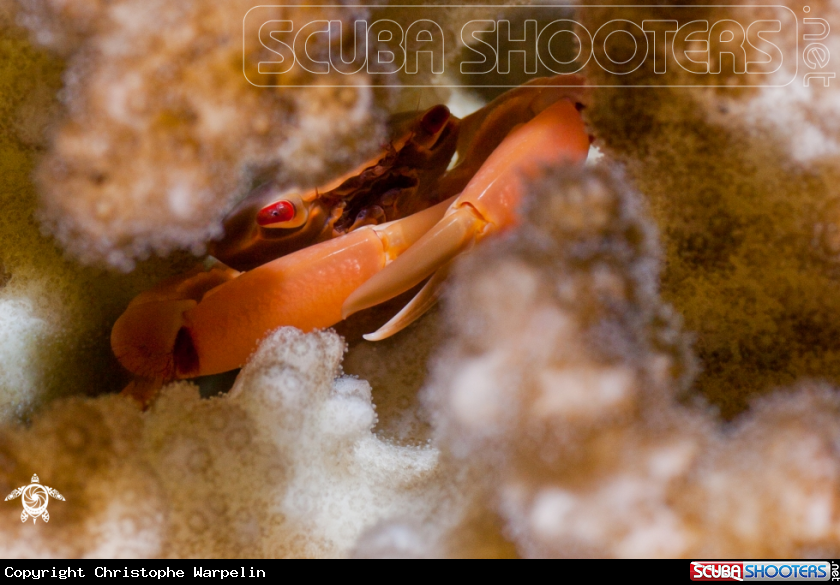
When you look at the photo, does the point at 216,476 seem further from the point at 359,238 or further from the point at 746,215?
the point at 746,215

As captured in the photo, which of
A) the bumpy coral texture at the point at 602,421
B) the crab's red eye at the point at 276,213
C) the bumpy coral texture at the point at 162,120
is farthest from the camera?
the crab's red eye at the point at 276,213

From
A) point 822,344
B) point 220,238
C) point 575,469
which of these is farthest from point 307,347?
point 822,344

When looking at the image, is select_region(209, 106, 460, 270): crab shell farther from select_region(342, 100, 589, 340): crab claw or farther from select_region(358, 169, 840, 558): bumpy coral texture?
select_region(358, 169, 840, 558): bumpy coral texture

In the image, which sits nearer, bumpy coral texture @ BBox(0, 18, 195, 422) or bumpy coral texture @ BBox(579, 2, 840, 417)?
bumpy coral texture @ BBox(579, 2, 840, 417)

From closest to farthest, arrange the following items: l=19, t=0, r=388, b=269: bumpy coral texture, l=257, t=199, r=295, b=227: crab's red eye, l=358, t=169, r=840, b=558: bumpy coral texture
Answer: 1. l=358, t=169, r=840, b=558: bumpy coral texture
2. l=19, t=0, r=388, b=269: bumpy coral texture
3. l=257, t=199, r=295, b=227: crab's red eye
